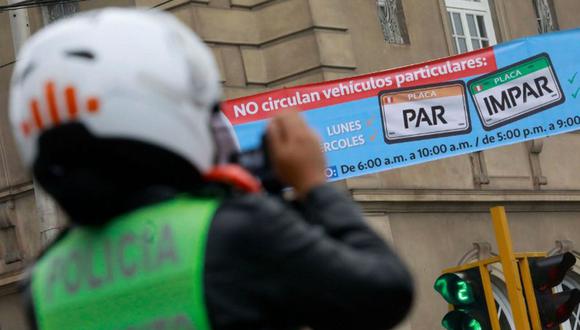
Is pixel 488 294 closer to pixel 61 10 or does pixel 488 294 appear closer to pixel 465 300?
pixel 465 300

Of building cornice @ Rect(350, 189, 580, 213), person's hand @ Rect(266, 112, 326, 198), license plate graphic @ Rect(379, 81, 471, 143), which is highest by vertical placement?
license plate graphic @ Rect(379, 81, 471, 143)

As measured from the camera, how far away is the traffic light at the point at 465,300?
470 inches

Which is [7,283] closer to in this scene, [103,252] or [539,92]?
[539,92]

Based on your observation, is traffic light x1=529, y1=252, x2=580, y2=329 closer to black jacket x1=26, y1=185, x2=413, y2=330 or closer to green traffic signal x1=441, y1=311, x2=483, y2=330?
green traffic signal x1=441, y1=311, x2=483, y2=330

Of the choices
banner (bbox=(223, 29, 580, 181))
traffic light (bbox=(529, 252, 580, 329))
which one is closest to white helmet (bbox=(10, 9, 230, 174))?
traffic light (bbox=(529, 252, 580, 329))

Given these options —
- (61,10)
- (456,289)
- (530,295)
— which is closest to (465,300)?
(456,289)

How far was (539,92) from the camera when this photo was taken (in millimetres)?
14789

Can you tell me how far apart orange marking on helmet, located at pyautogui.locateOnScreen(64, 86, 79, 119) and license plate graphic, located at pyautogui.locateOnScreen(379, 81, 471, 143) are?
39.2ft

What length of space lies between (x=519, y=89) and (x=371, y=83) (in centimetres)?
133

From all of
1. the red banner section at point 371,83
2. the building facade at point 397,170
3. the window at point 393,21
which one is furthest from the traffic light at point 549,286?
the window at point 393,21

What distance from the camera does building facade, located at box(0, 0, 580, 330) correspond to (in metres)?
18.7

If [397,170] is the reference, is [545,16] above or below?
above

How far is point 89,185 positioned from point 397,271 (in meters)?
0.57

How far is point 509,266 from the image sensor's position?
36.7ft
